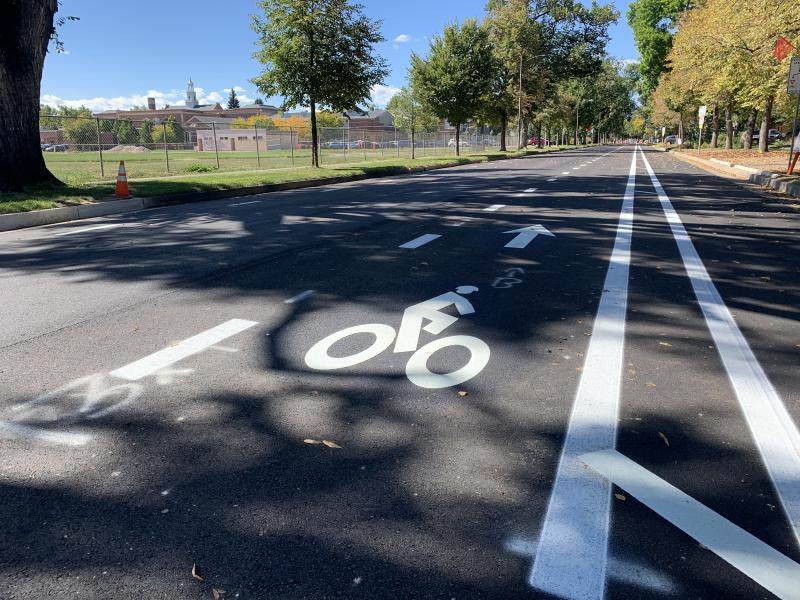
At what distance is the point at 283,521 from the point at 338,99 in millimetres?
24799

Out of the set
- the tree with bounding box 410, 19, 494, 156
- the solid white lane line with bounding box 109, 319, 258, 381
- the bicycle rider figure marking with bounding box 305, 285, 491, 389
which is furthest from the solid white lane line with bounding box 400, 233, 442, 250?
the tree with bounding box 410, 19, 494, 156

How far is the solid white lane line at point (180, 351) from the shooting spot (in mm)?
3754

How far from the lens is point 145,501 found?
2.45 metres

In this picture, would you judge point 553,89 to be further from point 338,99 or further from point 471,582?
point 471,582

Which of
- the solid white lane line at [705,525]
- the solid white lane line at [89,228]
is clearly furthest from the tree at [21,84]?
the solid white lane line at [705,525]

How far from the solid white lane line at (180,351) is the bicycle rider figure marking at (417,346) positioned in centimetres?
74

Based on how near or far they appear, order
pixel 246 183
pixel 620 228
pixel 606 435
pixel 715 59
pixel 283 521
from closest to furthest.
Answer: pixel 283 521 → pixel 606 435 → pixel 620 228 → pixel 246 183 → pixel 715 59

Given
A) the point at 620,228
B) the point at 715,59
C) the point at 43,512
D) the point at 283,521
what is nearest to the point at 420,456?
the point at 283,521

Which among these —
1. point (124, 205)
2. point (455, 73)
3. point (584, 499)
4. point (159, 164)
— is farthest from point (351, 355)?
point (455, 73)

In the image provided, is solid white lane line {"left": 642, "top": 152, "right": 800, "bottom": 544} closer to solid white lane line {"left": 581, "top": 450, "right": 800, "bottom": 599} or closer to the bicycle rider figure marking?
solid white lane line {"left": 581, "top": 450, "right": 800, "bottom": 599}

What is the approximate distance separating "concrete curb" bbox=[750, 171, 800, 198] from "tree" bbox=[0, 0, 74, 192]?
1809 cm

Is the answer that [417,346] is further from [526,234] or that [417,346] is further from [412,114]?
[412,114]

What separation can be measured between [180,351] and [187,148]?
205ft

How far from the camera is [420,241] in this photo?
8.41 metres
